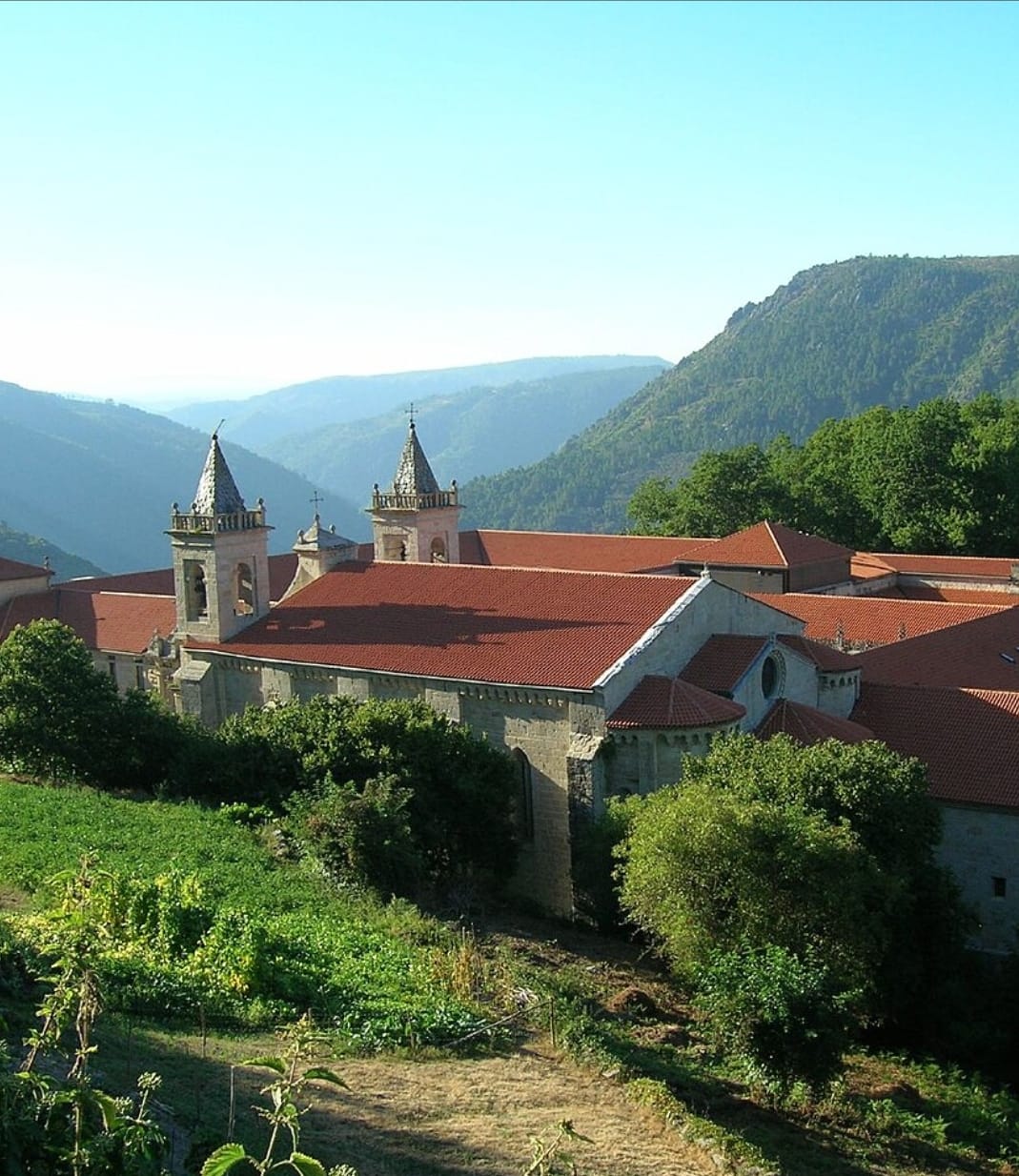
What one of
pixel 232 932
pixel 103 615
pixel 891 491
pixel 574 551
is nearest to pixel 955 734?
pixel 232 932

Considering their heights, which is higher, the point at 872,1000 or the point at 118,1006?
the point at 118,1006

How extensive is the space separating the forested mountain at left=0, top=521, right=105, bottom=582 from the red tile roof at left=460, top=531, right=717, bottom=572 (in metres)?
68.3

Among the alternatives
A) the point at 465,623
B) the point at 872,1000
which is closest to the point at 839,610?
the point at 465,623

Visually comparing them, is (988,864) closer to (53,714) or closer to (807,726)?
(807,726)

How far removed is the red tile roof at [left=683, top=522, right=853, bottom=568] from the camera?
56000mm

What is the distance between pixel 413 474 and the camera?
47062mm

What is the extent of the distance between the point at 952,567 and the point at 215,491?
3556 cm

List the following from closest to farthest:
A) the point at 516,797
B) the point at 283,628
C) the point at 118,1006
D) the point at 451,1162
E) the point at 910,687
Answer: the point at 451,1162, the point at 118,1006, the point at 516,797, the point at 910,687, the point at 283,628

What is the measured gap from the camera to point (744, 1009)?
748 inches

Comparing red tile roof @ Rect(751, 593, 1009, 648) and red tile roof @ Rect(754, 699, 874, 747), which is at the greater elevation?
red tile roof @ Rect(751, 593, 1009, 648)

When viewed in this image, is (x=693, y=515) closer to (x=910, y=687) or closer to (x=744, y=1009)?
(x=910, y=687)

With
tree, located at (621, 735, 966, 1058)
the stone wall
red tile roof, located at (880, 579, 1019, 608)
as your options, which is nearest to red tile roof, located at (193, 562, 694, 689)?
tree, located at (621, 735, 966, 1058)

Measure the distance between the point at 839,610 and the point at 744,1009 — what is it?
29.3 m

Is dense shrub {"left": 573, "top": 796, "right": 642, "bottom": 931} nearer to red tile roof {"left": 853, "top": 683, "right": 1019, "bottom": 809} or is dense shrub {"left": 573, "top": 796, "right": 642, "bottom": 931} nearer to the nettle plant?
Result: red tile roof {"left": 853, "top": 683, "right": 1019, "bottom": 809}
